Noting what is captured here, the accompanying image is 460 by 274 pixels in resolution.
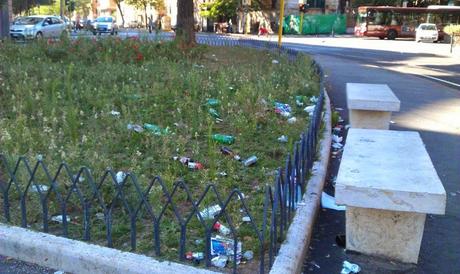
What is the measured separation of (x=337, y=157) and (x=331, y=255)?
2.93 metres

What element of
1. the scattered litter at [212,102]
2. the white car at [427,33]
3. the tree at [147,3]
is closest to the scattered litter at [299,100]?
the scattered litter at [212,102]

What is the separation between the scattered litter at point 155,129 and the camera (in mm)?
6111

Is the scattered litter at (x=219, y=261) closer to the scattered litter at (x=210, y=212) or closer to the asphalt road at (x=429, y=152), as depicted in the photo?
the scattered litter at (x=210, y=212)

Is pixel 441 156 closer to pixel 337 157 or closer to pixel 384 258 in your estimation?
pixel 337 157

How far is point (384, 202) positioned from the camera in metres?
3.53

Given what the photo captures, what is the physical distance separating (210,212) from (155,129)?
2372 millimetres

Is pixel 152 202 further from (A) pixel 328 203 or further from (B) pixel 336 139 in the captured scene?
(B) pixel 336 139

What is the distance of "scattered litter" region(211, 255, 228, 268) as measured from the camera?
136 inches

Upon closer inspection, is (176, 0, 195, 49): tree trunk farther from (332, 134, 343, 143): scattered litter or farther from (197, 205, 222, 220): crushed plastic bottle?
(197, 205, 222, 220): crushed plastic bottle

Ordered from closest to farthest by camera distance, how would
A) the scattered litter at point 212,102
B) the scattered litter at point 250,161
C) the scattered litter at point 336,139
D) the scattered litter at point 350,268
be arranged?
1. the scattered litter at point 350,268
2. the scattered litter at point 250,161
3. the scattered litter at point 336,139
4. the scattered litter at point 212,102

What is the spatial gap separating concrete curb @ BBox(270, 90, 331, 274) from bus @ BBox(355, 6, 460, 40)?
4585 cm

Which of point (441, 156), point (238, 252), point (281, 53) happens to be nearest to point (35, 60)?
point (281, 53)

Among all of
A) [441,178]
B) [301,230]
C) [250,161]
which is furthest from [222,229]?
[441,178]

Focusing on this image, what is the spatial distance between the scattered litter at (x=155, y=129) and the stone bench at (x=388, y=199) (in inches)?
97.0
